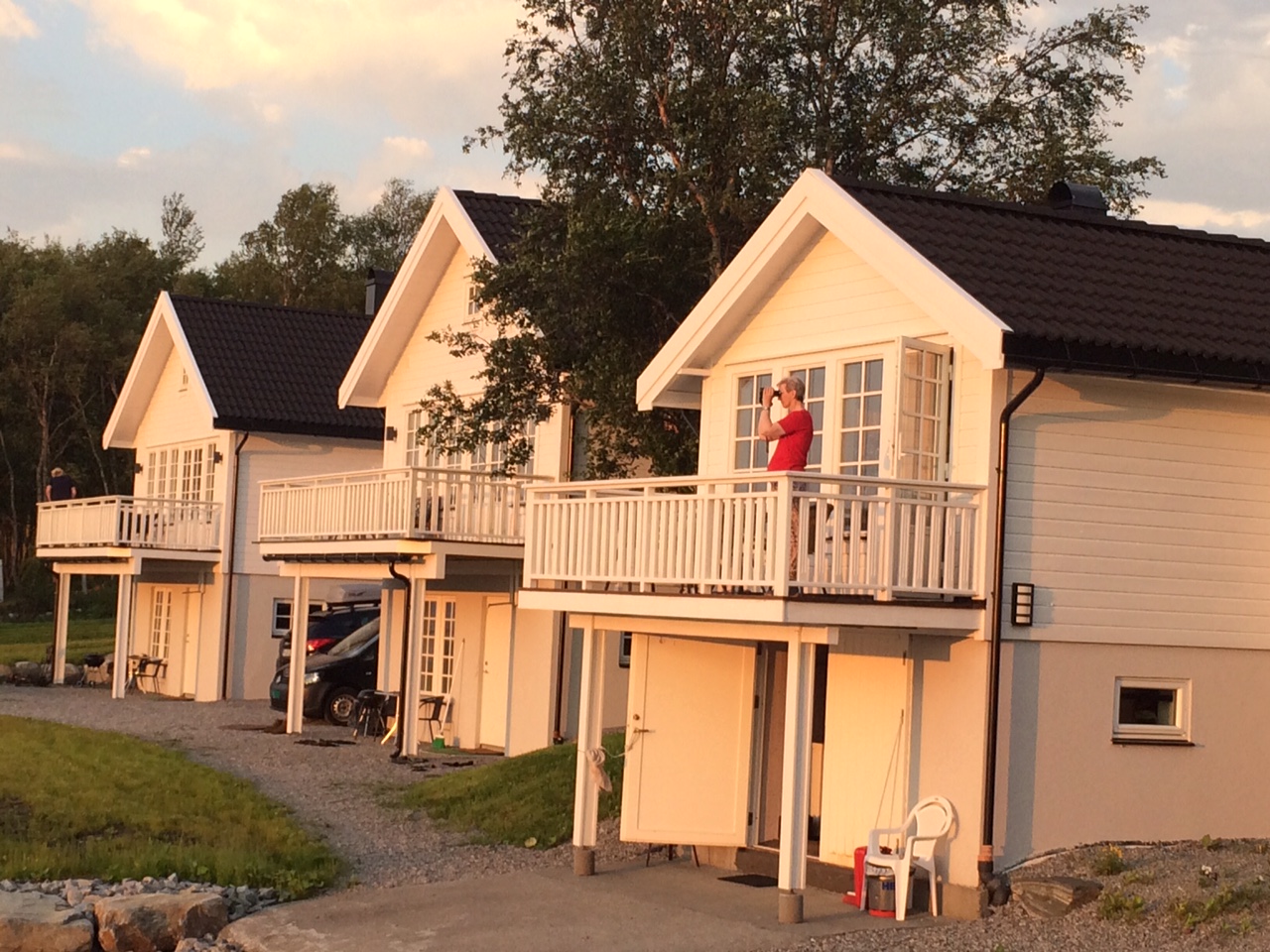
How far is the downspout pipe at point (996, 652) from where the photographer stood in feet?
47.3

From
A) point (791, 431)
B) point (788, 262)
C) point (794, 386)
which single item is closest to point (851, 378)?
point (794, 386)

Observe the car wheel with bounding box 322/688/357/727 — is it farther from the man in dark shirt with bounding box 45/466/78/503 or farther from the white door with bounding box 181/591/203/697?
the man in dark shirt with bounding box 45/466/78/503

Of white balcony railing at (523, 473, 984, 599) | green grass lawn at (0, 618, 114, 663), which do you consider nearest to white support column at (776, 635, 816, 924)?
white balcony railing at (523, 473, 984, 599)

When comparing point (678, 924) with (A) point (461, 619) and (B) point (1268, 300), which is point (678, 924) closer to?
(B) point (1268, 300)

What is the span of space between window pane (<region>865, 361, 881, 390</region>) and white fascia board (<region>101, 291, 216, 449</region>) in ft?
64.4

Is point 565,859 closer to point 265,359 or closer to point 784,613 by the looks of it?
point 784,613

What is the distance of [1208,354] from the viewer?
14.7 metres

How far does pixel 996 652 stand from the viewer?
14578 millimetres

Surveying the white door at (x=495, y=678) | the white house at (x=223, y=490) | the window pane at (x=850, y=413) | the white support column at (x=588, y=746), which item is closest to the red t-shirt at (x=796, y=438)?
the window pane at (x=850, y=413)

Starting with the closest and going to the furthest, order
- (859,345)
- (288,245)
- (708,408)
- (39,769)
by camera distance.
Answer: (859,345)
(708,408)
(39,769)
(288,245)

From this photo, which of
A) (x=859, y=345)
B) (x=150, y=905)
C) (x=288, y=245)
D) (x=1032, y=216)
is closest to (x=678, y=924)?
(x=150, y=905)

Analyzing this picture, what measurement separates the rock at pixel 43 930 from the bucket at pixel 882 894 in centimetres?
593

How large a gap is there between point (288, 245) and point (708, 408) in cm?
5014

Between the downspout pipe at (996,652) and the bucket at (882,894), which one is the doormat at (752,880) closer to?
the bucket at (882,894)
